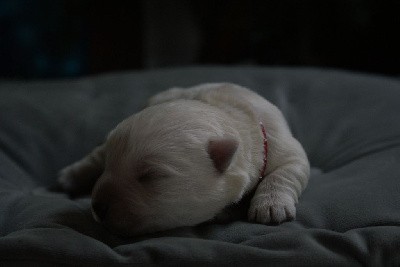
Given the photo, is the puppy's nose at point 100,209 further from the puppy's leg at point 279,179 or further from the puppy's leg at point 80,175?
the puppy's leg at point 80,175

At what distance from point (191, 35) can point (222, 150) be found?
275cm

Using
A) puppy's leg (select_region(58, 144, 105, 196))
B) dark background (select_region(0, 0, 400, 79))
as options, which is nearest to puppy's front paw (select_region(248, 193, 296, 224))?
puppy's leg (select_region(58, 144, 105, 196))

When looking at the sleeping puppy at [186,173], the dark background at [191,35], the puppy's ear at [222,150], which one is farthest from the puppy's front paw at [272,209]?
the dark background at [191,35]

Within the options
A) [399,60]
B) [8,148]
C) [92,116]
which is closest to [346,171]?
[92,116]

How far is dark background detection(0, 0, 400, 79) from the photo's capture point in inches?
139

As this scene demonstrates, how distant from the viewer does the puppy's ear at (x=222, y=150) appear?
1.42 m

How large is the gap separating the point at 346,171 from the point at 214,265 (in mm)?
709

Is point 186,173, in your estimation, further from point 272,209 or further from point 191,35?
point 191,35

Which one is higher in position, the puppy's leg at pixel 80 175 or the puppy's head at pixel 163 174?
the puppy's head at pixel 163 174

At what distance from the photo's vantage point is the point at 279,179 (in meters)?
1.58

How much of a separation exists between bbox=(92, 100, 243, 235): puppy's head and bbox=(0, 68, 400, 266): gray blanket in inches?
2.1

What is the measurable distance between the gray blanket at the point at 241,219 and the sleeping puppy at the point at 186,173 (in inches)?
1.9

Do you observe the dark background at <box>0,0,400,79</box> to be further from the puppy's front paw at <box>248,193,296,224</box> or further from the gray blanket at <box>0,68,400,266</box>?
the puppy's front paw at <box>248,193,296,224</box>

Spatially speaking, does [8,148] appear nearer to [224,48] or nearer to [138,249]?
[138,249]
